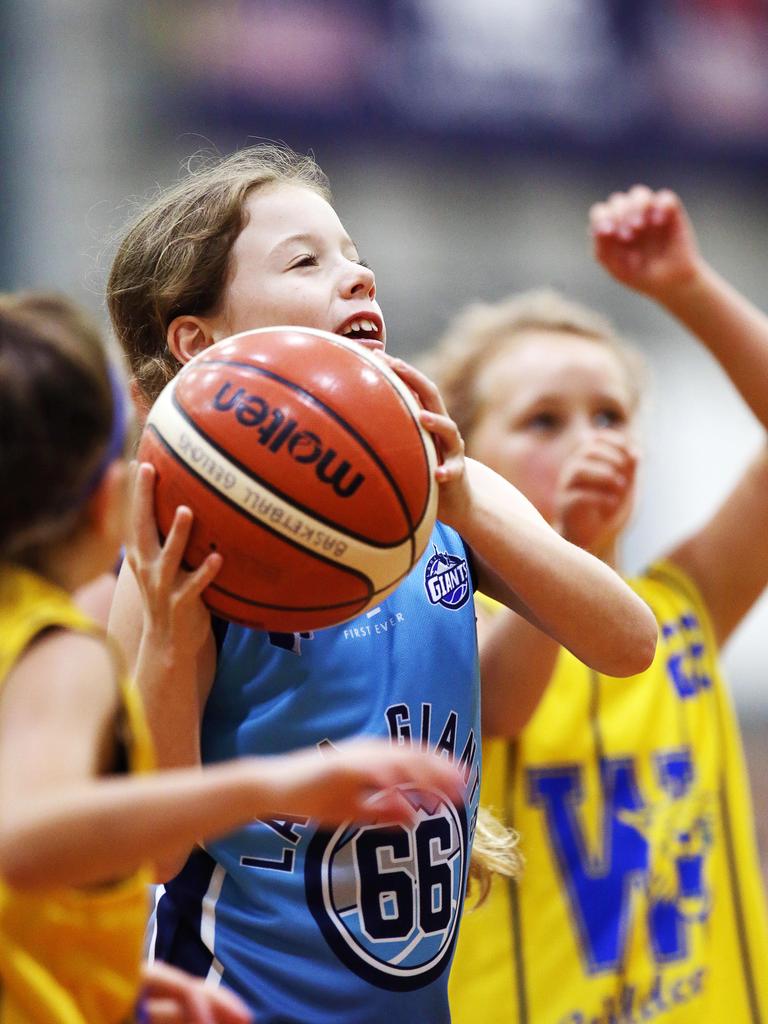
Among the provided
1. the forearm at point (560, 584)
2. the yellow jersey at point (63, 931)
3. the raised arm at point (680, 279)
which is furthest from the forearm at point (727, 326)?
the yellow jersey at point (63, 931)

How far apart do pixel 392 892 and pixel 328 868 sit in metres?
0.12

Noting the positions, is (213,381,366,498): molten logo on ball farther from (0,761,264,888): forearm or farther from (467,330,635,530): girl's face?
(467,330,635,530): girl's face

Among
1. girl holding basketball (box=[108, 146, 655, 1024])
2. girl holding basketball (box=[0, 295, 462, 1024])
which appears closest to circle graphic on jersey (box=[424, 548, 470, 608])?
girl holding basketball (box=[108, 146, 655, 1024])

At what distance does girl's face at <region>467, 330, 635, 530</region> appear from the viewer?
380cm

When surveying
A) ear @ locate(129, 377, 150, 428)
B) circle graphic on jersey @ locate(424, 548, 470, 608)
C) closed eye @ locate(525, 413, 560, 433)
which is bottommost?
circle graphic on jersey @ locate(424, 548, 470, 608)

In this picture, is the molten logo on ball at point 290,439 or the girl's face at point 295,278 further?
the girl's face at point 295,278

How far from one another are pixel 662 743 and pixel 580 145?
12.3m

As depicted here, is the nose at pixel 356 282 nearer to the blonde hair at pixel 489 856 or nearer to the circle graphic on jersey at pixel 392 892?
the circle graphic on jersey at pixel 392 892

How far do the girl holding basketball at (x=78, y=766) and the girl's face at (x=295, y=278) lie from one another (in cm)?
63

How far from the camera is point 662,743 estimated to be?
11.7ft

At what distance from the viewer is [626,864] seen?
134 inches

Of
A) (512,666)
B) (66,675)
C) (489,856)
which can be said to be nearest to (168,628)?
(66,675)

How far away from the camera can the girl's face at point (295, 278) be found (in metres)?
2.42

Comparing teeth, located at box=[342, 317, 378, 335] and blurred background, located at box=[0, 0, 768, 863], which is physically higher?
blurred background, located at box=[0, 0, 768, 863]
